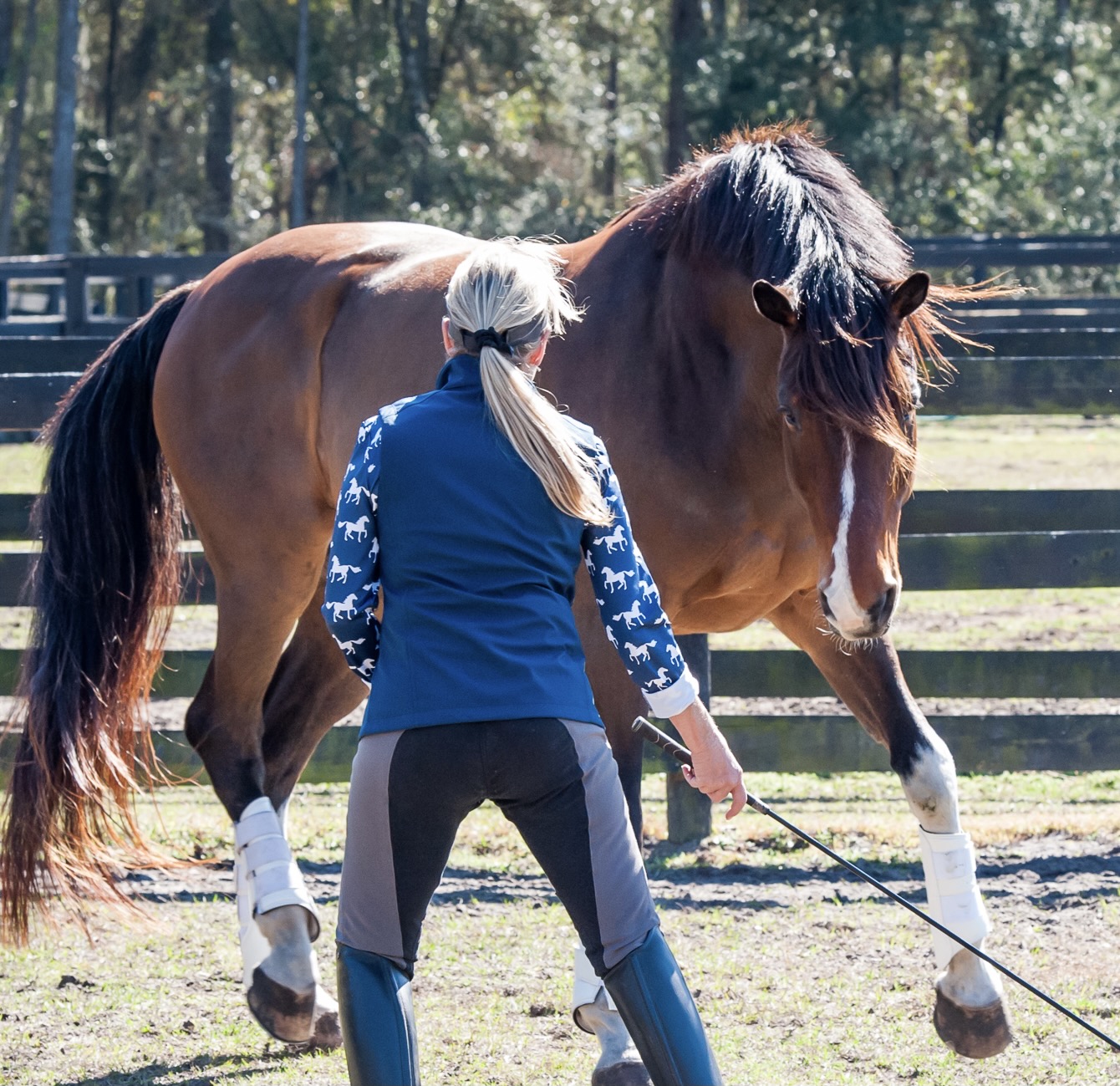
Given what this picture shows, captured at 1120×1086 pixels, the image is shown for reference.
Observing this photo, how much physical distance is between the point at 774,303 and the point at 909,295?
0.96 ft

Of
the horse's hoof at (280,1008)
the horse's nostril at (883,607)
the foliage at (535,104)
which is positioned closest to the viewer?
the horse's nostril at (883,607)

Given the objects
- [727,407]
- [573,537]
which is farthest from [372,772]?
[727,407]

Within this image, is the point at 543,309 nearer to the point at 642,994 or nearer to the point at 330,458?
the point at 642,994

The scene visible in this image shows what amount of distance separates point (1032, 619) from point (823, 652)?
15.8 ft

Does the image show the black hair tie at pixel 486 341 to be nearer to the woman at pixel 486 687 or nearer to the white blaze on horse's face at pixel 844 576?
the woman at pixel 486 687

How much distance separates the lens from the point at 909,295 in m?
2.99

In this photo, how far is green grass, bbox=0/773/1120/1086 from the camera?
3.37m

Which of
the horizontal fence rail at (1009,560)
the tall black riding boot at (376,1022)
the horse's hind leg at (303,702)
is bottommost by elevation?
the horse's hind leg at (303,702)

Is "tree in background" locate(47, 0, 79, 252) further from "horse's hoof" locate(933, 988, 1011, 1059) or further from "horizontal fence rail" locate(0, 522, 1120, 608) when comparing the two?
"horse's hoof" locate(933, 988, 1011, 1059)

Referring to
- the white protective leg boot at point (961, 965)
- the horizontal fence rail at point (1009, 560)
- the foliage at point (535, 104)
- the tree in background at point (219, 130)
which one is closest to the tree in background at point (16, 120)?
the foliage at point (535, 104)

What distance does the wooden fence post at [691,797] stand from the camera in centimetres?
515

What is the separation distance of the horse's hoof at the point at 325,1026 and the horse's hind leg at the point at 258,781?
54 millimetres

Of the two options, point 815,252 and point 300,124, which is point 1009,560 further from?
point 300,124

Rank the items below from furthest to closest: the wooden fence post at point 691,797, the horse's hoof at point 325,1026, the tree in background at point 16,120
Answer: the tree in background at point 16,120, the wooden fence post at point 691,797, the horse's hoof at point 325,1026
